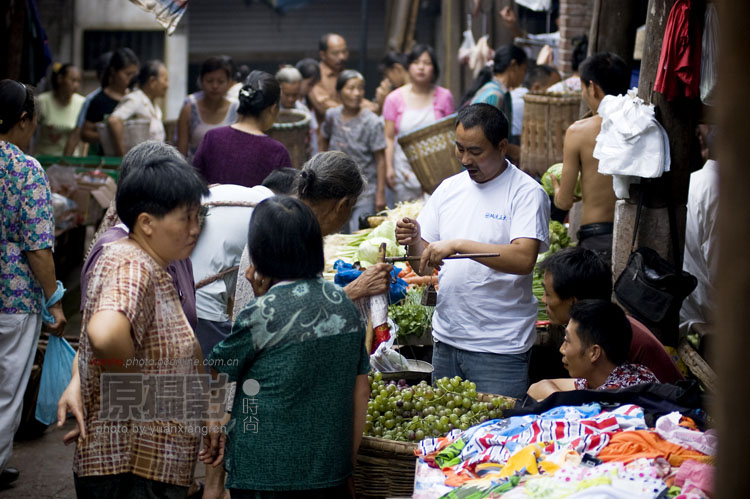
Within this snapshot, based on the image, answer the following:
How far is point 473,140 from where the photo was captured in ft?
14.3

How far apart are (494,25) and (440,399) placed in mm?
9027

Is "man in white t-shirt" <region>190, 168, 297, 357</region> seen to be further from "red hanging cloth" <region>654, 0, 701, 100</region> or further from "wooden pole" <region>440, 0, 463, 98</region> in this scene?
"wooden pole" <region>440, 0, 463, 98</region>

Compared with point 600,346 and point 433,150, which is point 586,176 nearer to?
point 433,150

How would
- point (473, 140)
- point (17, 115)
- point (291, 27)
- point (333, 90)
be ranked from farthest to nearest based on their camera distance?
point (291, 27) → point (333, 90) → point (17, 115) → point (473, 140)

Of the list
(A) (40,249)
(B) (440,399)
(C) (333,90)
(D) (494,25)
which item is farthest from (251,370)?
(D) (494,25)

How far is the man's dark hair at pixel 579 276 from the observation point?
4.45m

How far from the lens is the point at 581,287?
444 centimetres

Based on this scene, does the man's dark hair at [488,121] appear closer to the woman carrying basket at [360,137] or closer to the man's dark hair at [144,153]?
the man's dark hair at [144,153]

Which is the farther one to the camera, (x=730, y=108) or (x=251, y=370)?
(x=251, y=370)

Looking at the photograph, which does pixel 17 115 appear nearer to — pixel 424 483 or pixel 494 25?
pixel 424 483

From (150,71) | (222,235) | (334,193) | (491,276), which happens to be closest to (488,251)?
(491,276)

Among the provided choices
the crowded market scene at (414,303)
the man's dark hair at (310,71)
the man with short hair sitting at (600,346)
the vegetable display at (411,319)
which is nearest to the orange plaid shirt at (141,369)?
the crowded market scene at (414,303)

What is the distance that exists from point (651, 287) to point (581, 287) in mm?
640

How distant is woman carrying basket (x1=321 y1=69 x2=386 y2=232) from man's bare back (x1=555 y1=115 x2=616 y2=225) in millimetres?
3294
